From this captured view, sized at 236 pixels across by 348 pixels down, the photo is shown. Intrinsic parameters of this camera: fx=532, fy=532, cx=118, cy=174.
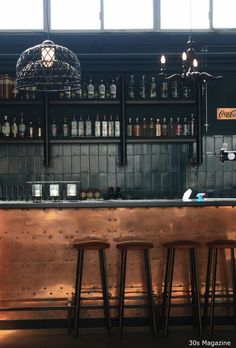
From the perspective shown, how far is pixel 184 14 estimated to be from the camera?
7.69 metres

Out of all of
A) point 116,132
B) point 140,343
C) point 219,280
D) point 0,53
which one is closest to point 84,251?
point 140,343

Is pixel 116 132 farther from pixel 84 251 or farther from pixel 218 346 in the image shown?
pixel 218 346

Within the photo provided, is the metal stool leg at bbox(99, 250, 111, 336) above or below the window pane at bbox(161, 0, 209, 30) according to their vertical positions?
below

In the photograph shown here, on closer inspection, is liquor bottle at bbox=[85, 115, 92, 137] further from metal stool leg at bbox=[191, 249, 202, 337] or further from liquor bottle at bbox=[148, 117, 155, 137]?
metal stool leg at bbox=[191, 249, 202, 337]

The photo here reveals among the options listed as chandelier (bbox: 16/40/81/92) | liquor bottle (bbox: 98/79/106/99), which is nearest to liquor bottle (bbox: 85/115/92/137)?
liquor bottle (bbox: 98/79/106/99)

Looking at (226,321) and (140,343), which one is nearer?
(140,343)

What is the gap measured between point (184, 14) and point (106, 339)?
4986 mm

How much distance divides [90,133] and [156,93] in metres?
1.06

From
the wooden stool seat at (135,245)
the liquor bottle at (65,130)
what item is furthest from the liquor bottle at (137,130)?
the wooden stool seat at (135,245)

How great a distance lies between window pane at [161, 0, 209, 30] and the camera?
25.1ft

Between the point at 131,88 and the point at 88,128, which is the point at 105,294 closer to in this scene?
the point at 88,128

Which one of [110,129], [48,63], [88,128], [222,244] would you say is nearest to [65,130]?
[88,128]

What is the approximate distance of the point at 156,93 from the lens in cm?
725

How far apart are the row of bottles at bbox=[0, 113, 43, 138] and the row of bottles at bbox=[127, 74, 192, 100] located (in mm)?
1327
